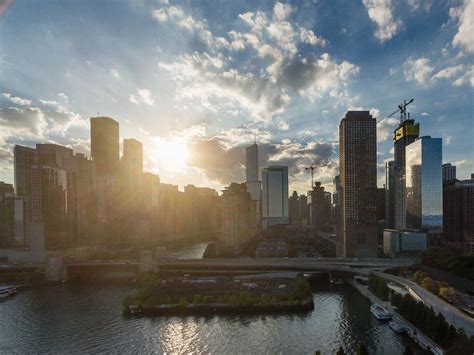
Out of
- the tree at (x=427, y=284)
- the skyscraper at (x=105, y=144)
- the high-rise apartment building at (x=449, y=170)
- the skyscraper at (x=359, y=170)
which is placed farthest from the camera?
the skyscraper at (x=105, y=144)

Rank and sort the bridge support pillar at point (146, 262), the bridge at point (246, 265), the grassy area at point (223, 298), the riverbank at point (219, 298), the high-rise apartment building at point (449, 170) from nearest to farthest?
1. the riverbank at point (219, 298)
2. the grassy area at point (223, 298)
3. the bridge at point (246, 265)
4. the bridge support pillar at point (146, 262)
5. the high-rise apartment building at point (449, 170)

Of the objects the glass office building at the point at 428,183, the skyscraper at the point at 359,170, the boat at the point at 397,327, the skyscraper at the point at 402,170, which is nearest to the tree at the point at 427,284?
the boat at the point at 397,327

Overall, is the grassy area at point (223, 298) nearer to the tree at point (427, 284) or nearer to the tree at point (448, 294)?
the tree at point (427, 284)

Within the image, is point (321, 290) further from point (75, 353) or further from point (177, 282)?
point (75, 353)

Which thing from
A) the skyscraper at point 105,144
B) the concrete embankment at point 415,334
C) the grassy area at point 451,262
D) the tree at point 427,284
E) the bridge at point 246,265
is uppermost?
the skyscraper at point 105,144

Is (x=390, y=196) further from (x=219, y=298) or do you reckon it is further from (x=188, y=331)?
(x=188, y=331)

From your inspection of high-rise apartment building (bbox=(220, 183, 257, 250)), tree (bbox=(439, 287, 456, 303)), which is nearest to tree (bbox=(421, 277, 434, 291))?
tree (bbox=(439, 287, 456, 303))
